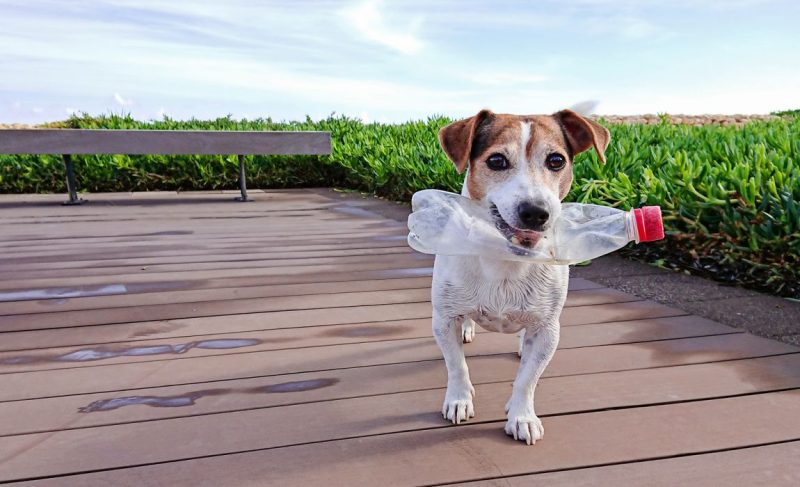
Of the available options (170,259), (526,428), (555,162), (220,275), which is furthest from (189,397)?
(170,259)

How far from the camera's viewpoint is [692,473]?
2076 millimetres

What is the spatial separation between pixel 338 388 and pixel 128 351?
1182mm

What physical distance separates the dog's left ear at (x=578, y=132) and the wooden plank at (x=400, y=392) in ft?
3.20

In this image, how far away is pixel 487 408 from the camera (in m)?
2.52

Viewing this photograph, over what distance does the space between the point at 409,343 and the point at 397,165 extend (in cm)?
541

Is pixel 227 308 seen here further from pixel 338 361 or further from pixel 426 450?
pixel 426 450

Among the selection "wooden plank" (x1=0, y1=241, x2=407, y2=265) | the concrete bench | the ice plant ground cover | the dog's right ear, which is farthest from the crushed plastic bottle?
the concrete bench

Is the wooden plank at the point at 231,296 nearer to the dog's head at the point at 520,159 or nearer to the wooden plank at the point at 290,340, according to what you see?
the wooden plank at the point at 290,340

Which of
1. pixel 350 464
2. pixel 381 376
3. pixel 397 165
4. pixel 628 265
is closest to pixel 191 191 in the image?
pixel 397 165

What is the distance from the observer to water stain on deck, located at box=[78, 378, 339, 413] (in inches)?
102

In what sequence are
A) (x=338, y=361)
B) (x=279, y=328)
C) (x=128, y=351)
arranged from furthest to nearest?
(x=279, y=328) → (x=128, y=351) → (x=338, y=361)

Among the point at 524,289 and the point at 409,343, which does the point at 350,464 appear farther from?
Result: the point at 409,343

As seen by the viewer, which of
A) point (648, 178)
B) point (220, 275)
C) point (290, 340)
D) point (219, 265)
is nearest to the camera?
point (290, 340)

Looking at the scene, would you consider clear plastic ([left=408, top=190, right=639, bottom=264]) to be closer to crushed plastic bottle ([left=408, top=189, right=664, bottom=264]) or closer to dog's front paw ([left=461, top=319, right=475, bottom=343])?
crushed plastic bottle ([left=408, top=189, right=664, bottom=264])
